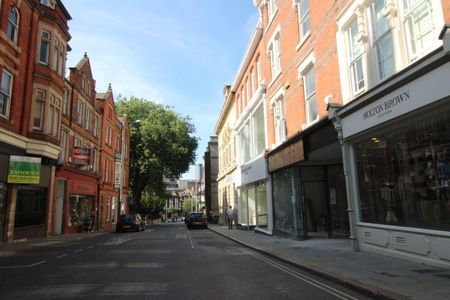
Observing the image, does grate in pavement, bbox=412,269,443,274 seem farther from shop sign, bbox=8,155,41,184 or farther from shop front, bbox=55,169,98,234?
shop front, bbox=55,169,98,234

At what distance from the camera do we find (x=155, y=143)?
48.9 metres

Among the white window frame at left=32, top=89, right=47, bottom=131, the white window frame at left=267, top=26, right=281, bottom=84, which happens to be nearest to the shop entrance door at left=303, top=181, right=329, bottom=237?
the white window frame at left=267, top=26, right=281, bottom=84

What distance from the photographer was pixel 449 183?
8453 millimetres

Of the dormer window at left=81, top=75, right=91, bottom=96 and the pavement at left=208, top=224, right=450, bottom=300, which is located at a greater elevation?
the dormer window at left=81, top=75, right=91, bottom=96

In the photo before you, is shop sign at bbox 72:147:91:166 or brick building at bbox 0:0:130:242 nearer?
brick building at bbox 0:0:130:242

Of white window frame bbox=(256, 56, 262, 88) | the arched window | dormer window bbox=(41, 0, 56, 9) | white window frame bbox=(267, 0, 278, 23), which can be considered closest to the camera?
the arched window

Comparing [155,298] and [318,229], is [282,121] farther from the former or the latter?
[155,298]

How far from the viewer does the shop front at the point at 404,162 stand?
27.9 ft

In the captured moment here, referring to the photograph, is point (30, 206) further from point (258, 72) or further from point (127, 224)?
point (258, 72)

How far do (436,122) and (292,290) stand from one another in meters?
4.89

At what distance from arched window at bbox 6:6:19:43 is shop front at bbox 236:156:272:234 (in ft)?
46.4

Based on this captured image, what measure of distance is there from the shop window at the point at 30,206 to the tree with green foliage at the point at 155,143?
25.5 metres

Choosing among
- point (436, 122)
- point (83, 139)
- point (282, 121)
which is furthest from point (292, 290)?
point (83, 139)

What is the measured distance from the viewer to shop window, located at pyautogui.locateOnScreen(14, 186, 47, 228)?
19.7 meters
